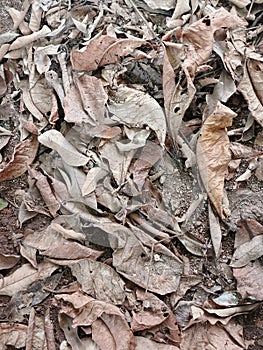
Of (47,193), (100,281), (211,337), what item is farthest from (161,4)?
(211,337)

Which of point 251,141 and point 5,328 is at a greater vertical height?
point 251,141

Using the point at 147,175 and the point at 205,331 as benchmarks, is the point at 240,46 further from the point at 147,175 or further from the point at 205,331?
the point at 205,331

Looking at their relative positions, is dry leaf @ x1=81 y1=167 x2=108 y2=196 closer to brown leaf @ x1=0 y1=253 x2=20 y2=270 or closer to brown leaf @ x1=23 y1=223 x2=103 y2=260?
brown leaf @ x1=23 y1=223 x2=103 y2=260

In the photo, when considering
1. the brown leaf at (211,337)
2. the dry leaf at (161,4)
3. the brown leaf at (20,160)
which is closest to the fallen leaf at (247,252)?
the brown leaf at (211,337)

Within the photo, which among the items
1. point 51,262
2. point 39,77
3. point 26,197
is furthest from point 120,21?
point 51,262

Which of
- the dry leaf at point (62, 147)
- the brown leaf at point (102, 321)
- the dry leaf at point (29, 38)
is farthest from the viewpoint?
the dry leaf at point (29, 38)

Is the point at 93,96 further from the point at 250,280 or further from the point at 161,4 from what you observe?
the point at 250,280

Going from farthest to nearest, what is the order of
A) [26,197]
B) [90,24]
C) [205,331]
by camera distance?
[90,24]
[26,197]
[205,331]

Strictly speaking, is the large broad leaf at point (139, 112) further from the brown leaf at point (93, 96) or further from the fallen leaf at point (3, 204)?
the fallen leaf at point (3, 204)
